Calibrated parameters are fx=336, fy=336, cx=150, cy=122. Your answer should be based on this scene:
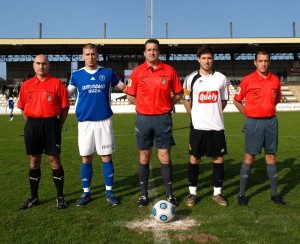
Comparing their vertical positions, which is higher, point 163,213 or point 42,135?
point 42,135

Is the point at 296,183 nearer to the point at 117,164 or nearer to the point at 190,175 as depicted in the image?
the point at 190,175

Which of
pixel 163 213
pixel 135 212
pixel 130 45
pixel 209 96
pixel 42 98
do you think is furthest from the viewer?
pixel 130 45

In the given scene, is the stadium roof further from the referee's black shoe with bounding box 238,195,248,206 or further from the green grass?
the referee's black shoe with bounding box 238,195,248,206

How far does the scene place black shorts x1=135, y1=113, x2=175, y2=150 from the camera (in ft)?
14.0

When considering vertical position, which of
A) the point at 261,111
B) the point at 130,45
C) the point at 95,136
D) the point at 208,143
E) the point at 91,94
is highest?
the point at 130,45

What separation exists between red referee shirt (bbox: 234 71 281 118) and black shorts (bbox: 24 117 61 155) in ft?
8.13

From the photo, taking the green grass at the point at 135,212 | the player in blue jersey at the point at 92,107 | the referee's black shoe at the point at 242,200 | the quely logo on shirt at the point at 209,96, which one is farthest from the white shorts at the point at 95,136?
the referee's black shoe at the point at 242,200

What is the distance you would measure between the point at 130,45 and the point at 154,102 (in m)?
33.9

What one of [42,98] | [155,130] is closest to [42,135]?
[42,98]

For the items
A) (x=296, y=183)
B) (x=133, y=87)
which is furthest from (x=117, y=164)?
(x=296, y=183)

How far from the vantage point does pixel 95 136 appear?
435cm

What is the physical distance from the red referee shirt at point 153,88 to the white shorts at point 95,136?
50 centimetres

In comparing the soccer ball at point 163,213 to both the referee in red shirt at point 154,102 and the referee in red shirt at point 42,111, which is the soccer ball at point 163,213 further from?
the referee in red shirt at point 42,111

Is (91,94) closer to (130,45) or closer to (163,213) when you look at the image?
(163,213)
